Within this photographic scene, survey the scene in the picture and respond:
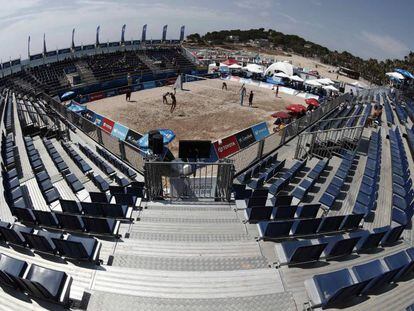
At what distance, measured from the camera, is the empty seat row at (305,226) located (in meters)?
8.13

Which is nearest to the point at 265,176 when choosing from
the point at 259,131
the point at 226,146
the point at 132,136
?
the point at 226,146

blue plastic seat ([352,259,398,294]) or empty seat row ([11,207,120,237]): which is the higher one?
blue plastic seat ([352,259,398,294])

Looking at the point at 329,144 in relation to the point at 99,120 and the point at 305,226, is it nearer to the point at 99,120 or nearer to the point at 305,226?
the point at 305,226

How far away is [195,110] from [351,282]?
2840 centimetres

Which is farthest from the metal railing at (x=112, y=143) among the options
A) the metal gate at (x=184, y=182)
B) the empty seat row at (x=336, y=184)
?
the empty seat row at (x=336, y=184)

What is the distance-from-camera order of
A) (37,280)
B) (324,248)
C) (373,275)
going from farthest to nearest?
1. (324,248)
2. (373,275)
3. (37,280)

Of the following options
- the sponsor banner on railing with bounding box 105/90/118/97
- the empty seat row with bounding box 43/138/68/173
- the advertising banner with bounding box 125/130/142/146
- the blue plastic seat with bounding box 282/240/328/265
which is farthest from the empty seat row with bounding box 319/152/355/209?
the sponsor banner on railing with bounding box 105/90/118/97

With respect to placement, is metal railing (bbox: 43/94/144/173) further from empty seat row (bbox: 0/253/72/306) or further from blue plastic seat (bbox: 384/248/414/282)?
blue plastic seat (bbox: 384/248/414/282)

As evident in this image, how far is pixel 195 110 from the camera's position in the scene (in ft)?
108

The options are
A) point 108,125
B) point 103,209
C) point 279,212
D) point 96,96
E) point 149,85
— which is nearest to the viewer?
point 103,209

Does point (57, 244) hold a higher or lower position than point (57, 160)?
higher

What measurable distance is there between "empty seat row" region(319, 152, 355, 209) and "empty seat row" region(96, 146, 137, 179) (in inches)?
358

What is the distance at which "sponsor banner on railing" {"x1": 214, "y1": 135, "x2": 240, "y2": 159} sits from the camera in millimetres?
17925

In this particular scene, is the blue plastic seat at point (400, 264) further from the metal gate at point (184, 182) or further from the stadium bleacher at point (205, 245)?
the metal gate at point (184, 182)
